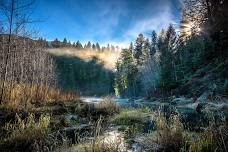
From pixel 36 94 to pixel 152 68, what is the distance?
66.6m

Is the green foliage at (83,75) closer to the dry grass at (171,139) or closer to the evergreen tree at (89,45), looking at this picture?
the evergreen tree at (89,45)

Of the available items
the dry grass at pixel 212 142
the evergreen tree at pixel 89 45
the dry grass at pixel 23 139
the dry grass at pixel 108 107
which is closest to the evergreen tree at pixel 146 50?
the dry grass at pixel 108 107

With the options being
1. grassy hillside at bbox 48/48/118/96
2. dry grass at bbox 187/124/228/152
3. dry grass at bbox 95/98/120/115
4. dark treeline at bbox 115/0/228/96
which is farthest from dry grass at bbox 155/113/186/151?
grassy hillside at bbox 48/48/118/96

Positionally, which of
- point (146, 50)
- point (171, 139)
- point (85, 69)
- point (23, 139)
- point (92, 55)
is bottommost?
point (23, 139)

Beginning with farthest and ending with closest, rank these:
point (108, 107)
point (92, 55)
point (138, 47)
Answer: point (92, 55), point (138, 47), point (108, 107)

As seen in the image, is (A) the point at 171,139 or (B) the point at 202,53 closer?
(A) the point at 171,139

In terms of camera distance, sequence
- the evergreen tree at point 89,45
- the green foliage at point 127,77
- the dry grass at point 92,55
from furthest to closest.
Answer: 1. the evergreen tree at point 89,45
2. the dry grass at point 92,55
3. the green foliage at point 127,77

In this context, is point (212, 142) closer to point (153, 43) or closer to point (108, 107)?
point (108, 107)

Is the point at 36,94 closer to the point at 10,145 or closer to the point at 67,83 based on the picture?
the point at 10,145

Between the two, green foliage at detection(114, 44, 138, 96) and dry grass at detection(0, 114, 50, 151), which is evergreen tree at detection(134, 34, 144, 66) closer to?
green foliage at detection(114, 44, 138, 96)

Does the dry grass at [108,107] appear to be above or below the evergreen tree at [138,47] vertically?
below

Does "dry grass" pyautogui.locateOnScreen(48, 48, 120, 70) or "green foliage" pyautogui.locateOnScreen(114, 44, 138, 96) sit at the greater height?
"dry grass" pyautogui.locateOnScreen(48, 48, 120, 70)

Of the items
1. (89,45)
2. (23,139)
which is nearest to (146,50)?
(23,139)

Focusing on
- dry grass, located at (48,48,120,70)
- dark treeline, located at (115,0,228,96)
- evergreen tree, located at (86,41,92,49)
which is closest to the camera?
dark treeline, located at (115,0,228,96)
